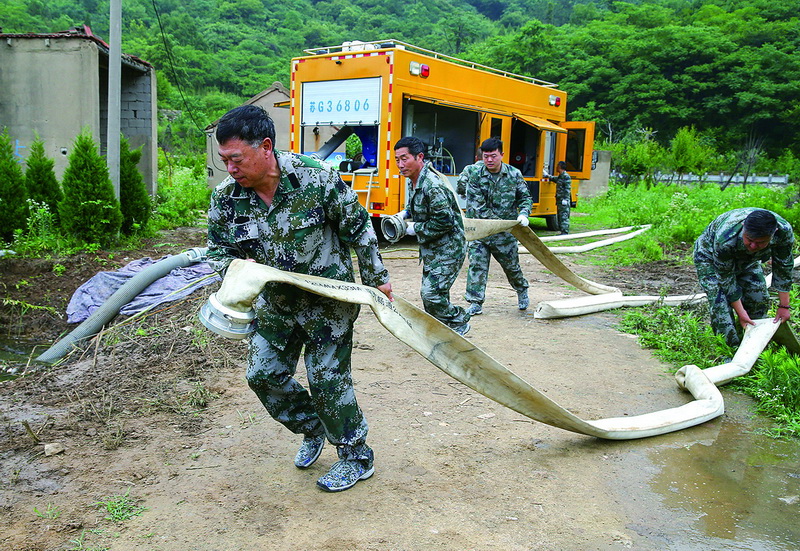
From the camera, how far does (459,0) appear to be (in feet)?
258

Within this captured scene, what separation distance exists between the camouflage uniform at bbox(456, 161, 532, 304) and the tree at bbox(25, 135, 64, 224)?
668 centimetres

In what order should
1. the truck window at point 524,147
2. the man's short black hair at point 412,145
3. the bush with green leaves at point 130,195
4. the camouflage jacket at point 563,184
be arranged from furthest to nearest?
the camouflage jacket at point 563,184
the truck window at point 524,147
the bush with green leaves at point 130,195
the man's short black hair at point 412,145

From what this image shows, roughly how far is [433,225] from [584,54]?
46707mm

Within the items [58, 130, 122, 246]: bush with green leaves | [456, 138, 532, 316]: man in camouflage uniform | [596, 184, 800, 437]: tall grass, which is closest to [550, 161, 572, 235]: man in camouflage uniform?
[596, 184, 800, 437]: tall grass

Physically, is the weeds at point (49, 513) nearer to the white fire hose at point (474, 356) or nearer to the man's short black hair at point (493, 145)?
the white fire hose at point (474, 356)

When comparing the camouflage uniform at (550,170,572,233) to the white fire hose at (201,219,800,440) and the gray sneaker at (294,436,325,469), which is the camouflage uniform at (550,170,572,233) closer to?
the white fire hose at (201,219,800,440)

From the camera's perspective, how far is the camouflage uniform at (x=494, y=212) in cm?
677

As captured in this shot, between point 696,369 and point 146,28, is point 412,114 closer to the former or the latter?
point 696,369

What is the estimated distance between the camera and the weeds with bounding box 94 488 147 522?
2.93 metres

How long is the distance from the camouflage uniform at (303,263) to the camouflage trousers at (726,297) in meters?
3.10

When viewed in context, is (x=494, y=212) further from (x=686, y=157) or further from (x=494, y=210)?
(x=686, y=157)

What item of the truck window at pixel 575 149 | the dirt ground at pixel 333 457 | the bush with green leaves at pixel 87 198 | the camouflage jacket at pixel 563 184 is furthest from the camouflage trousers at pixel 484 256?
the truck window at pixel 575 149

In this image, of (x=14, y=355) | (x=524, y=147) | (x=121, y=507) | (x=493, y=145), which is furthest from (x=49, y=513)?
(x=524, y=147)

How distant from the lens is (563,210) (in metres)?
14.6
